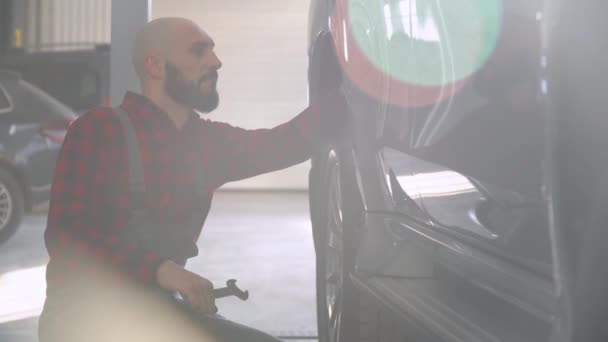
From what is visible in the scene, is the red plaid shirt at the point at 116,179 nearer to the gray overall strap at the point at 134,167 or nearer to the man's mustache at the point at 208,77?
the gray overall strap at the point at 134,167

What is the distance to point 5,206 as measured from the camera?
5723 millimetres

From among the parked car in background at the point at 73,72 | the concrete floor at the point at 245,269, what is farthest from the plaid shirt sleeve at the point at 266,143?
the parked car in background at the point at 73,72

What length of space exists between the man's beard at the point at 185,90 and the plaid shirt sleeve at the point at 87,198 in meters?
0.19

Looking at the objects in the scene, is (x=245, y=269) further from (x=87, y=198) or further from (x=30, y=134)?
(x=87, y=198)

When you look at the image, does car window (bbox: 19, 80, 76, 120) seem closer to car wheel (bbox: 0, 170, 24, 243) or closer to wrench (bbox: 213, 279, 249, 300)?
car wheel (bbox: 0, 170, 24, 243)

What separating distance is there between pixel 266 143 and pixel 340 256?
41 cm

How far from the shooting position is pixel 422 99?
1.53 metres

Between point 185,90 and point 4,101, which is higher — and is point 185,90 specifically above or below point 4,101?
above

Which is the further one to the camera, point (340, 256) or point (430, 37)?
point (340, 256)

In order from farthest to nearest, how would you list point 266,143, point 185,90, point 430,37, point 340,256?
1. point 340,256
2. point 266,143
3. point 185,90
4. point 430,37

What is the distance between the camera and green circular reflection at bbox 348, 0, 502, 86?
122 centimetres

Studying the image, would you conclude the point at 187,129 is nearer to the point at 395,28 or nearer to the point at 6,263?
the point at 395,28

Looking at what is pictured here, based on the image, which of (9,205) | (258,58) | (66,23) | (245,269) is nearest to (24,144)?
(9,205)

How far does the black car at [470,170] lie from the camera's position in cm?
86
